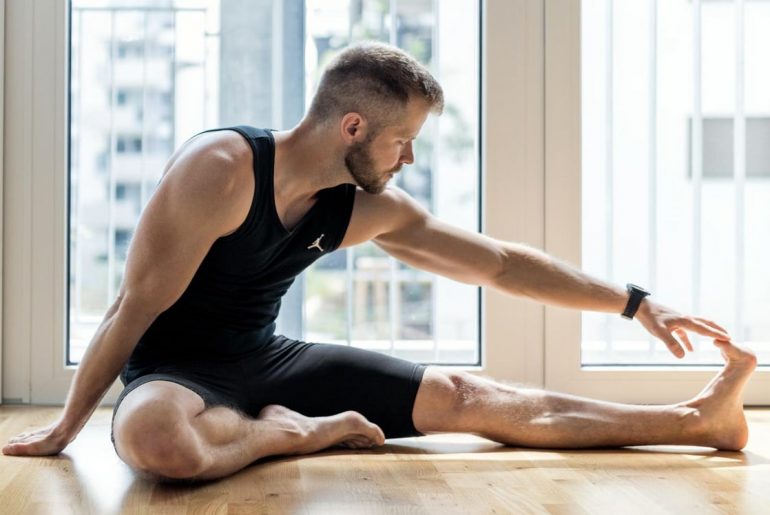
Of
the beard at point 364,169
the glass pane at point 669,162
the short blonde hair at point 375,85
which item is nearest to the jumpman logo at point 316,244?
the beard at point 364,169

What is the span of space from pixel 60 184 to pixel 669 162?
1.61 m

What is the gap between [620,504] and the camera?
1.70 meters

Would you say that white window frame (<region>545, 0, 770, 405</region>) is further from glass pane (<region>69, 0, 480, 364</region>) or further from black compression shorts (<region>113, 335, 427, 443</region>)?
black compression shorts (<region>113, 335, 427, 443</region>)

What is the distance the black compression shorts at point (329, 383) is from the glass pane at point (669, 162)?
81 cm

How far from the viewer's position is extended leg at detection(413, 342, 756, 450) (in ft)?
7.09

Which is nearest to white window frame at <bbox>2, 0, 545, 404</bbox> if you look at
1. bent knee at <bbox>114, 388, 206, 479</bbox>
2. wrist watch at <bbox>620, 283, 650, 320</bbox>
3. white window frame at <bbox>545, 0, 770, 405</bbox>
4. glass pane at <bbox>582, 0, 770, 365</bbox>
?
white window frame at <bbox>545, 0, 770, 405</bbox>

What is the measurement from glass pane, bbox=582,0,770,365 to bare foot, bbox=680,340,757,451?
654 mm

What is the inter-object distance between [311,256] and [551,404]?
594mm

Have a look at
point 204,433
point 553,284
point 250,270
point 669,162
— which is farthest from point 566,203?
point 204,433

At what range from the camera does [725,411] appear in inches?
85.1

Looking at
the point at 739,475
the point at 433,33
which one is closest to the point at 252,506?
the point at 739,475

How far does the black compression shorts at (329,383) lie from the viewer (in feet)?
7.04

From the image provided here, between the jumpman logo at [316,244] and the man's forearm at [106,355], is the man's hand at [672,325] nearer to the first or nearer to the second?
the jumpman logo at [316,244]

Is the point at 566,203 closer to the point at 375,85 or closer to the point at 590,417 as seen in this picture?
the point at 590,417
